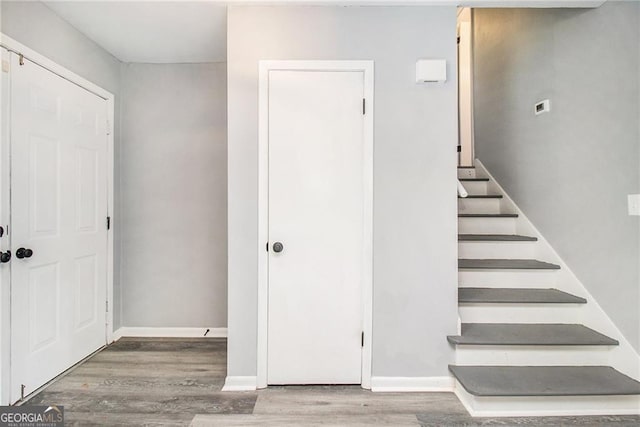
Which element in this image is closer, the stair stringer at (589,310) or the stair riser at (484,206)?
the stair stringer at (589,310)

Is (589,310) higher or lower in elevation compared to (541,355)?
higher

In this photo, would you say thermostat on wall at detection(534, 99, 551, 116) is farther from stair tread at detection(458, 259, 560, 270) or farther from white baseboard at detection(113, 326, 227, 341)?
white baseboard at detection(113, 326, 227, 341)

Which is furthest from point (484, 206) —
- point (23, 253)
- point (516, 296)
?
point (23, 253)

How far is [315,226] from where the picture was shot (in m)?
2.10

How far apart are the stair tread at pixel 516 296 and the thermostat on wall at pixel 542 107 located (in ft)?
4.81

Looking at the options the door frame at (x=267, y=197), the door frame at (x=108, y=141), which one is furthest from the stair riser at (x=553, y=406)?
the door frame at (x=108, y=141)

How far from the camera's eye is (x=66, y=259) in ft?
7.50

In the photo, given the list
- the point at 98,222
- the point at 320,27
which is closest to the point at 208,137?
the point at 98,222

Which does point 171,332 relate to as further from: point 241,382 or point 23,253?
point 23,253

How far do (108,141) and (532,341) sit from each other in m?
3.56

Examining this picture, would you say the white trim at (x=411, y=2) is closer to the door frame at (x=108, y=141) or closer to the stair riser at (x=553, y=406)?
the door frame at (x=108, y=141)

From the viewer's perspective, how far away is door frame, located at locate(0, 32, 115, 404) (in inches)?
72.4

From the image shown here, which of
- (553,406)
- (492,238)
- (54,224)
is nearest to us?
(553,406)

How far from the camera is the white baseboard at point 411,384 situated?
206 cm
